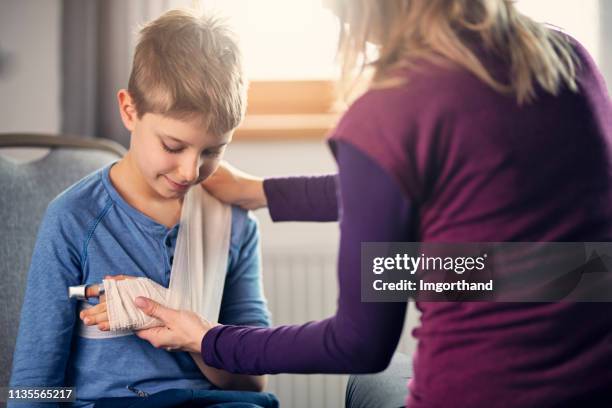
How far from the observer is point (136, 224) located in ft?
3.62

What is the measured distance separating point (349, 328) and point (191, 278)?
349mm

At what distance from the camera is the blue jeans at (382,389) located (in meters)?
1.07

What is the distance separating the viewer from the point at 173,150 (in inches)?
40.8

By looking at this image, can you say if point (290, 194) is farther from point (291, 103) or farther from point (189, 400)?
point (291, 103)

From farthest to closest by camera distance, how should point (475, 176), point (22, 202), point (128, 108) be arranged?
point (22, 202)
point (128, 108)
point (475, 176)

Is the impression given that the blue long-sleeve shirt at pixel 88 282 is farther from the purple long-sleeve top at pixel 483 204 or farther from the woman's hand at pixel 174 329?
the purple long-sleeve top at pixel 483 204

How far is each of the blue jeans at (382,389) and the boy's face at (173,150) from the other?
1.38 feet

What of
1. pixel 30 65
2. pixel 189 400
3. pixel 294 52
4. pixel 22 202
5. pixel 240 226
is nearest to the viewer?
pixel 189 400

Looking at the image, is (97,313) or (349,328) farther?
(97,313)

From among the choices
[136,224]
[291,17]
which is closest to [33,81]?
[291,17]

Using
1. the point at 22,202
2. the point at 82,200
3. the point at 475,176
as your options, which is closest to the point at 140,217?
the point at 82,200

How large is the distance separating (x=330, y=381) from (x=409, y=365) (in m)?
0.63

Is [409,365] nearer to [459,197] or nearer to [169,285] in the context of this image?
[169,285]

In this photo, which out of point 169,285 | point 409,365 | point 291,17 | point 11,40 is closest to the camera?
point 169,285
